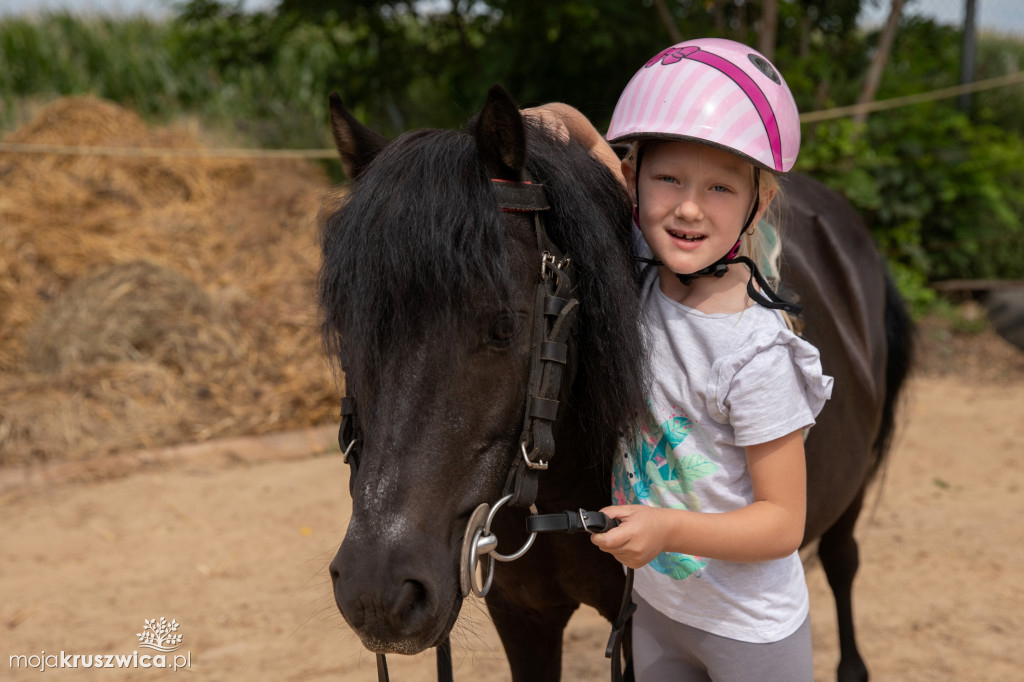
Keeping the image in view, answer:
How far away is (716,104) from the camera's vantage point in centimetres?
127

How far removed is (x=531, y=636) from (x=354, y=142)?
1.16 m

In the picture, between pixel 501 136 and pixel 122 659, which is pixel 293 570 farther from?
pixel 501 136

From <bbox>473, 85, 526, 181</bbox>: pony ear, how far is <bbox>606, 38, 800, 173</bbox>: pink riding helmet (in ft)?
0.77

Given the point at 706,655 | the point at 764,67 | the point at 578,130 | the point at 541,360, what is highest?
the point at 764,67

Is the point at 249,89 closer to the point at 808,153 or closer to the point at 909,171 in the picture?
the point at 808,153

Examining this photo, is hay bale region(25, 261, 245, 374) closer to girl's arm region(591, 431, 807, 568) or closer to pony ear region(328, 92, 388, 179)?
pony ear region(328, 92, 388, 179)

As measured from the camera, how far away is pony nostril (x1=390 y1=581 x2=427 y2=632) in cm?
104

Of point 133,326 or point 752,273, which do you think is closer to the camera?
point 752,273

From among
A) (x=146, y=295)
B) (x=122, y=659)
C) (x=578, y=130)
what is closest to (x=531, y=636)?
(x=578, y=130)

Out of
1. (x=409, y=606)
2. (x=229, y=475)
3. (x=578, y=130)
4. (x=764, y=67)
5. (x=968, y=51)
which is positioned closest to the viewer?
(x=409, y=606)

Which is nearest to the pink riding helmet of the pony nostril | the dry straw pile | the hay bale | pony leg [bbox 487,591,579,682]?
the pony nostril

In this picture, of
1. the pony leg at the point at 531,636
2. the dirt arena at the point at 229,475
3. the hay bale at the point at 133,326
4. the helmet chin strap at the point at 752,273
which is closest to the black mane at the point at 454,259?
the helmet chin strap at the point at 752,273

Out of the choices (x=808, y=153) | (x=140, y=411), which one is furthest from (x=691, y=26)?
(x=140, y=411)

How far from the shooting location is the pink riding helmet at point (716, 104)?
1.27m
